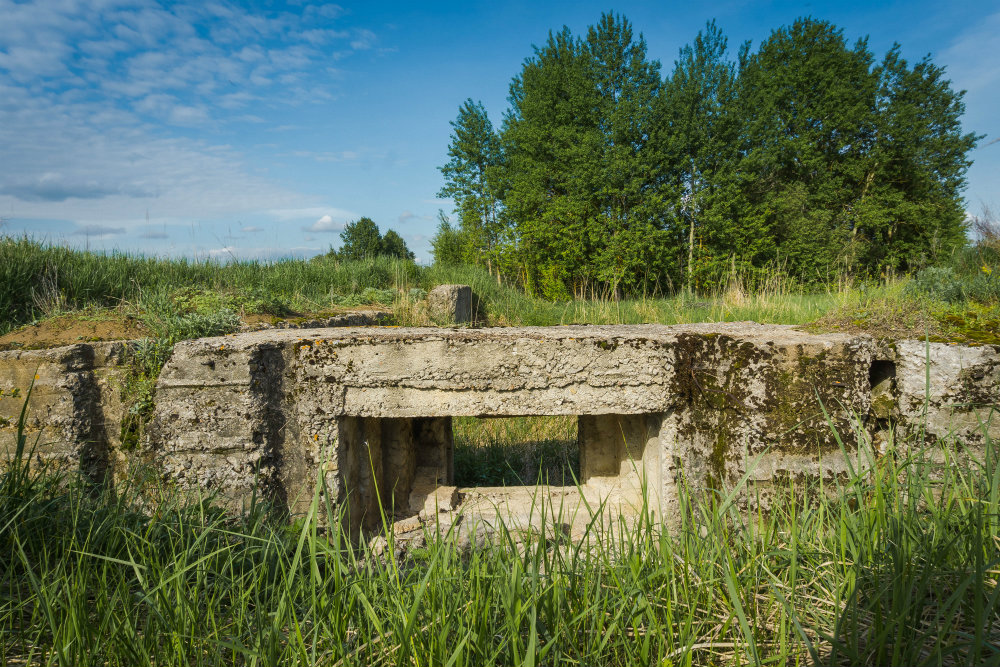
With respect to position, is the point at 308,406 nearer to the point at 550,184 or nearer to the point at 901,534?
the point at 901,534

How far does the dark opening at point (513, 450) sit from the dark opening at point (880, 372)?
265cm

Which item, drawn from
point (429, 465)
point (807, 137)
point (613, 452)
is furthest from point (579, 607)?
point (807, 137)

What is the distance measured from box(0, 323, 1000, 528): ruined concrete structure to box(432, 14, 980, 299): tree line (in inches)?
533

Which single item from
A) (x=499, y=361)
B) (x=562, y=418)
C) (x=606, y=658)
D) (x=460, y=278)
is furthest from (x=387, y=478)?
(x=460, y=278)

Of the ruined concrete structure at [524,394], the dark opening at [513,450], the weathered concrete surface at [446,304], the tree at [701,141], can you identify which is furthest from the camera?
the tree at [701,141]

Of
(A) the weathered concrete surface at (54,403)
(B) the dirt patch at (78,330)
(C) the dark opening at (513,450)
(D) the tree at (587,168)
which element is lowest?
(C) the dark opening at (513,450)

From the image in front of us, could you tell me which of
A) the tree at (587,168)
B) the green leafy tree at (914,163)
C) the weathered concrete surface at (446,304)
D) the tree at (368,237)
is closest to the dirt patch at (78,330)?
the weathered concrete surface at (446,304)

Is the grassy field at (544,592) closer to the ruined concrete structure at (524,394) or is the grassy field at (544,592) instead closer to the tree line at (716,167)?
the ruined concrete structure at (524,394)

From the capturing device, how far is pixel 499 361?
2.57 m

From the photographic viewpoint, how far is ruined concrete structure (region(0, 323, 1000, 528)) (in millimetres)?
2469

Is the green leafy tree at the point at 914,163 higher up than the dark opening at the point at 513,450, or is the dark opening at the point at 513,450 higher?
the green leafy tree at the point at 914,163

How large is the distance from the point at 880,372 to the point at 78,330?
5165 mm

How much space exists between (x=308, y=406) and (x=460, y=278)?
7.66 m

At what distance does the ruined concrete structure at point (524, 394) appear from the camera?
2469 millimetres
